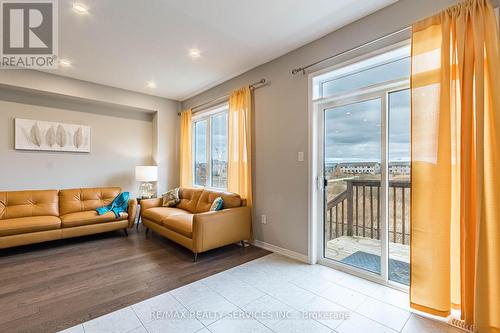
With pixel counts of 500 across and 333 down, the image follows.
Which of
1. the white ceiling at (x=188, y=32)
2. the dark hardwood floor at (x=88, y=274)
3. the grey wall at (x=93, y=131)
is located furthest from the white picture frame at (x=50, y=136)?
the dark hardwood floor at (x=88, y=274)

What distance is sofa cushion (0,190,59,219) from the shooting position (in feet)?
12.1

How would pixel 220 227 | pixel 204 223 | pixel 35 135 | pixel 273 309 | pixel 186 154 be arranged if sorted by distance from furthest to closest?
pixel 186 154, pixel 35 135, pixel 220 227, pixel 204 223, pixel 273 309

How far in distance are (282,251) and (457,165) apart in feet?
7.24

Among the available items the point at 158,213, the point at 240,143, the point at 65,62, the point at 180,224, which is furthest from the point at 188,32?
the point at 158,213

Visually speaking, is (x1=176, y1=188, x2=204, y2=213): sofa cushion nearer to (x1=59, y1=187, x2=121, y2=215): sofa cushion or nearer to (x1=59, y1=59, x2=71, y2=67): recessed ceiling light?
(x1=59, y1=187, x2=121, y2=215): sofa cushion

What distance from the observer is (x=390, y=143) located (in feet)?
8.07

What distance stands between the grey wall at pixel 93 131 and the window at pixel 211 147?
0.61 meters

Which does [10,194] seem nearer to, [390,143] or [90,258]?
[90,258]

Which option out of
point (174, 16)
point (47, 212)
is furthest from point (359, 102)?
point (47, 212)

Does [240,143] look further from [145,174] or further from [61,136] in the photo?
[61,136]

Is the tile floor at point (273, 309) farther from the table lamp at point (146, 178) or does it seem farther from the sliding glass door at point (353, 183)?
the table lamp at point (146, 178)

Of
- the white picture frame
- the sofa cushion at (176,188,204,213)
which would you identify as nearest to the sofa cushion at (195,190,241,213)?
the sofa cushion at (176,188,204,213)

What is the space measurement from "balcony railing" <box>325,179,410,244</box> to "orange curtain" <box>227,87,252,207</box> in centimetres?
131

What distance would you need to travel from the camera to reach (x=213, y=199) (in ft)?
12.7
